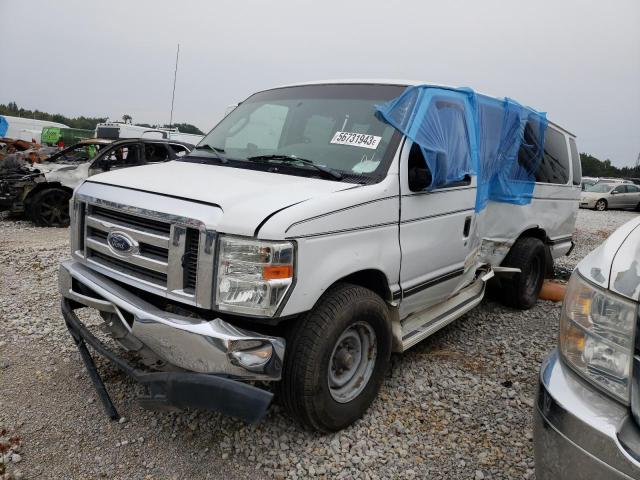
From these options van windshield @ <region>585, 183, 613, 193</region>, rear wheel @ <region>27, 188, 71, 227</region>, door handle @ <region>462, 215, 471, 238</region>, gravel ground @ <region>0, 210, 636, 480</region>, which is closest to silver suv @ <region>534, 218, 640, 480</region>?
gravel ground @ <region>0, 210, 636, 480</region>

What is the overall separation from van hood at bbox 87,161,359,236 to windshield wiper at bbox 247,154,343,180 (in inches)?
2.8

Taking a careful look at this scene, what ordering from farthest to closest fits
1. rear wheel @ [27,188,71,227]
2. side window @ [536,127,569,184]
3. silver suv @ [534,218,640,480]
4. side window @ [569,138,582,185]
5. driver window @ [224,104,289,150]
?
rear wheel @ [27,188,71,227] → side window @ [569,138,582,185] → side window @ [536,127,569,184] → driver window @ [224,104,289,150] → silver suv @ [534,218,640,480]

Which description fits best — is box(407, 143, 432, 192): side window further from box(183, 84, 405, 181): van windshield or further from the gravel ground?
the gravel ground

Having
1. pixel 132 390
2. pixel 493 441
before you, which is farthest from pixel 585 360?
pixel 132 390

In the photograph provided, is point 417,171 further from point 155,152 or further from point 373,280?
point 155,152

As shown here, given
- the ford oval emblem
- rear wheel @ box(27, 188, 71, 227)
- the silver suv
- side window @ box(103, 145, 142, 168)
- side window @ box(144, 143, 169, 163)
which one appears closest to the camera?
the silver suv

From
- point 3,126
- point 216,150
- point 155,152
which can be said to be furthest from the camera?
point 3,126

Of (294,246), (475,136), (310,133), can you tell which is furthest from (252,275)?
(475,136)

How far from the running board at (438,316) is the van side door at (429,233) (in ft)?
0.33

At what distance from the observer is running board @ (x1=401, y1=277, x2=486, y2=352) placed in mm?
3371

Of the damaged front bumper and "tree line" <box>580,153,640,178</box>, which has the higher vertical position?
"tree line" <box>580,153,640,178</box>

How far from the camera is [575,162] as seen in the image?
5.66 m

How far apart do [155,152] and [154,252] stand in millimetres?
7555

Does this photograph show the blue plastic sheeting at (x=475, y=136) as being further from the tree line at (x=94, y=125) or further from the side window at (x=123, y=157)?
the tree line at (x=94, y=125)
